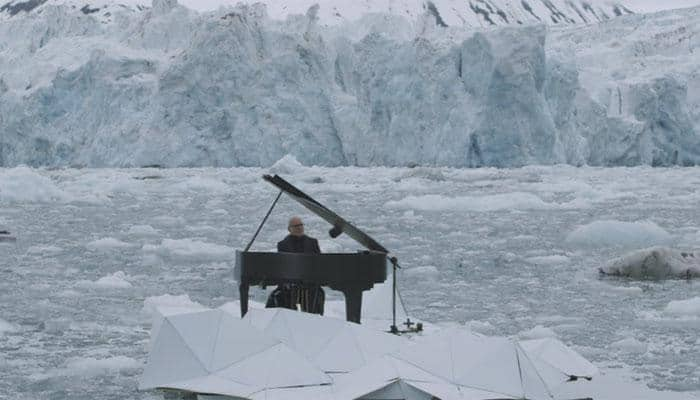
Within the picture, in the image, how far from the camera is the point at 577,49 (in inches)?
2721

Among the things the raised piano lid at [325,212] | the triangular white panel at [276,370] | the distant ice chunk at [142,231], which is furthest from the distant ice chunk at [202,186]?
the triangular white panel at [276,370]

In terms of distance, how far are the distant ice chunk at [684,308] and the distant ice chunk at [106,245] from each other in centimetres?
905

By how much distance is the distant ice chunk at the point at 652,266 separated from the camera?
12.2m

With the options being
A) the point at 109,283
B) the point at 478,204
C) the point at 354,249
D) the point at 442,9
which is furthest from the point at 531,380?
the point at 442,9

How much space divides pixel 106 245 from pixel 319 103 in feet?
101

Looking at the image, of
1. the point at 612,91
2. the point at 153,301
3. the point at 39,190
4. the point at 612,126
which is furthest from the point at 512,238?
the point at 612,91

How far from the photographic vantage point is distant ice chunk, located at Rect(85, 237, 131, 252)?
15523 mm

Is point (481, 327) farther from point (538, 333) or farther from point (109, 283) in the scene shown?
point (109, 283)

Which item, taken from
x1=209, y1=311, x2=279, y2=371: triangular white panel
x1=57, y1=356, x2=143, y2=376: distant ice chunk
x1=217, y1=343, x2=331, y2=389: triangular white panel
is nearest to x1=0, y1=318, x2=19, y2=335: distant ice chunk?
x1=57, y1=356, x2=143, y2=376: distant ice chunk

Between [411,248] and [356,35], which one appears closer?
[411,248]

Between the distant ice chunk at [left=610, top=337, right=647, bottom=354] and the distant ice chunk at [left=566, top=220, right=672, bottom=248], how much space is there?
28.0ft

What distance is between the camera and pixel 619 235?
16391mm

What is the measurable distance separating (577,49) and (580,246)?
5567 cm

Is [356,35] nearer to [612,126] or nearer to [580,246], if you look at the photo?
[612,126]
